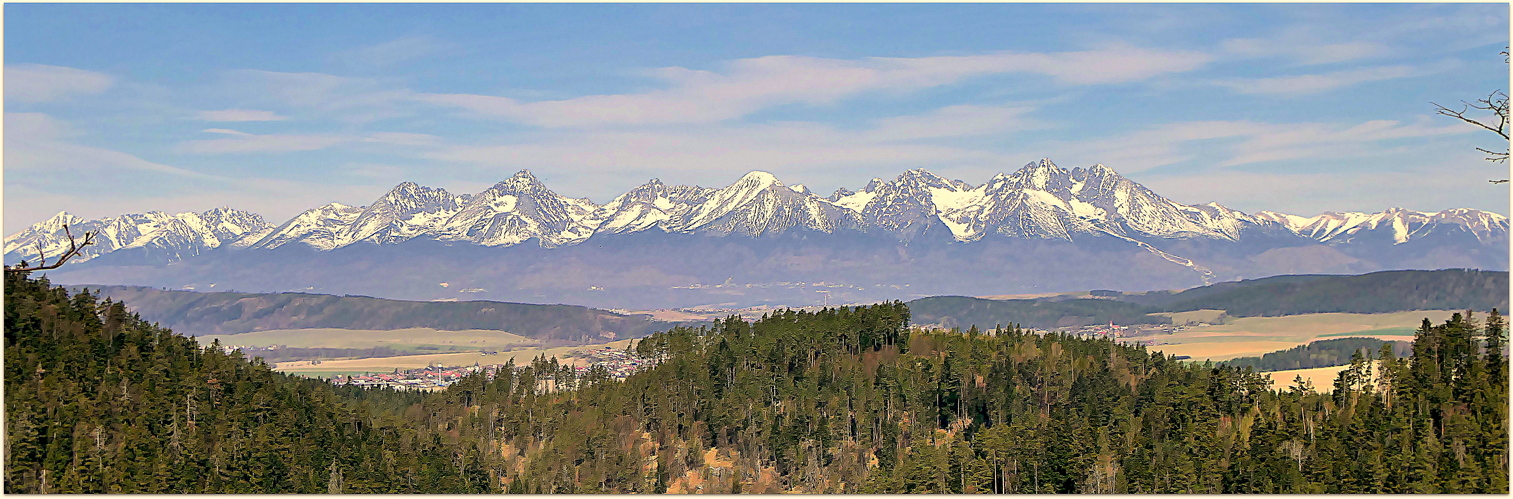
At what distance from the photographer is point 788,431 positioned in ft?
602

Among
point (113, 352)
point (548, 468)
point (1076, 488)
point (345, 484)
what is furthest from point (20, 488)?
point (1076, 488)

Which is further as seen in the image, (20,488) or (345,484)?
(345,484)

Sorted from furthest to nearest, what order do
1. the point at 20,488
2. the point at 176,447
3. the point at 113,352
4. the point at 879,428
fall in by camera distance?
the point at 879,428, the point at 113,352, the point at 176,447, the point at 20,488

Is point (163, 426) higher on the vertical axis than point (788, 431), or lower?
higher

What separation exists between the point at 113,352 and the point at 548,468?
58.2m

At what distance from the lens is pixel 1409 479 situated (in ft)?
438

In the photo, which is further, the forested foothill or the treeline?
the forested foothill

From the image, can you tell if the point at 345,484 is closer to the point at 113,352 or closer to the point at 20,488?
the point at 20,488

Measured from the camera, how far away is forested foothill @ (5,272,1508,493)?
137 metres

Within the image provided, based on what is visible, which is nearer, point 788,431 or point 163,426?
point 163,426

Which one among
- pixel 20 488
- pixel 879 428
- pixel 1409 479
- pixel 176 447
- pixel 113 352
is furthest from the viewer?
pixel 879 428

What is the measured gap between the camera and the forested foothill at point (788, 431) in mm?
137375

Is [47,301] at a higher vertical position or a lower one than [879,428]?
higher

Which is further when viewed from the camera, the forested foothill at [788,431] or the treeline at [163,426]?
the forested foothill at [788,431]
